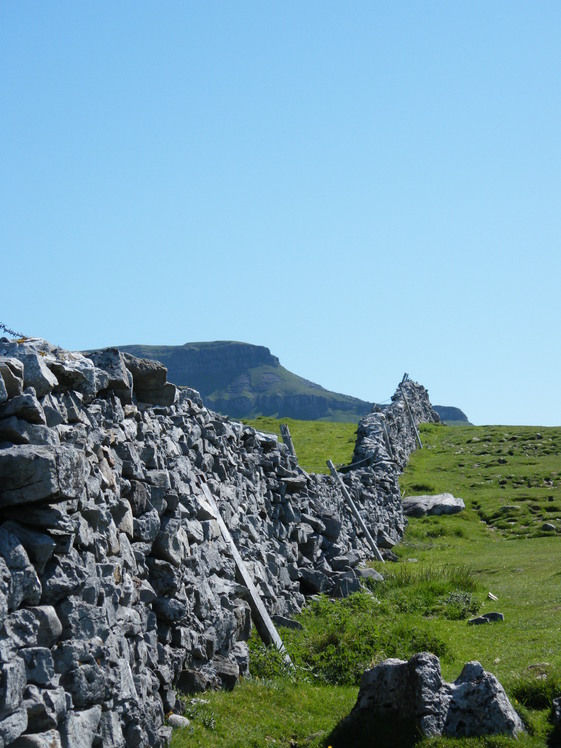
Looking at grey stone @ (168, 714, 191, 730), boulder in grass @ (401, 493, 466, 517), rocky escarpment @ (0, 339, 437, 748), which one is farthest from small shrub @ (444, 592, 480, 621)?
boulder in grass @ (401, 493, 466, 517)

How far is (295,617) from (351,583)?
339cm

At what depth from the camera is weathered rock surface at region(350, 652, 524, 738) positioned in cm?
986

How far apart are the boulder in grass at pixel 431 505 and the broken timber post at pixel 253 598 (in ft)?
72.8

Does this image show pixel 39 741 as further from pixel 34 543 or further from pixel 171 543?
pixel 171 543

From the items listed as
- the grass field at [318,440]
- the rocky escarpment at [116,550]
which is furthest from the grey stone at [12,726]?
the grass field at [318,440]

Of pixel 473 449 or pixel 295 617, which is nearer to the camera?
pixel 295 617

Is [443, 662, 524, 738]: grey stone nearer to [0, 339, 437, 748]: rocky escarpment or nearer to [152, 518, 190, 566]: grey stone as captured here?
[0, 339, 437, 748]: rocky escarpment

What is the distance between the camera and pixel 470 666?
10281 millimetres

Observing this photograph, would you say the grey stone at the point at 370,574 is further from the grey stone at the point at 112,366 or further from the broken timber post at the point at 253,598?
the grey stone at the point at 112,366

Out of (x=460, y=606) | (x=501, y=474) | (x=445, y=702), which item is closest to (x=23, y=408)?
(x=445, y=702)

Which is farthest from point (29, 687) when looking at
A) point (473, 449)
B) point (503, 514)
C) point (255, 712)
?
point (473, 449)

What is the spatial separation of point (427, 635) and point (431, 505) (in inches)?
864

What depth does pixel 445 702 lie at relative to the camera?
10078 millimetres

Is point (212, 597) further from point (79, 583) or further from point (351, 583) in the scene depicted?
point (351, 583)
